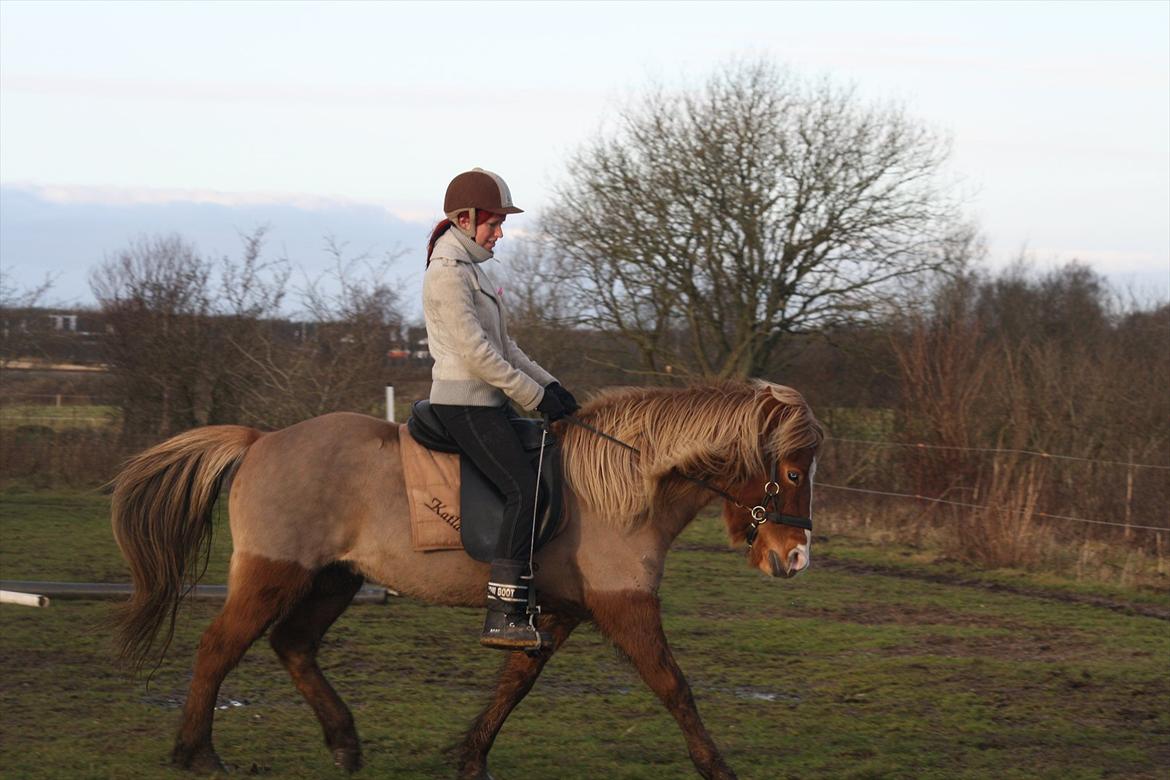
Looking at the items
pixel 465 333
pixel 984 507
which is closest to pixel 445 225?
pixel 465 333

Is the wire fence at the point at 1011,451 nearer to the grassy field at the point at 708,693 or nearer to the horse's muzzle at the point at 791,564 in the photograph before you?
the grassy field at the point at 708,693

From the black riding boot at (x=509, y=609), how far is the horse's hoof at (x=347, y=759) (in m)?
0.84

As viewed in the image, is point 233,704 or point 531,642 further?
point 233,704

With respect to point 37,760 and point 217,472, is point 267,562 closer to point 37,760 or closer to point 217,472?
point 217,472

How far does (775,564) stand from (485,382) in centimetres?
143

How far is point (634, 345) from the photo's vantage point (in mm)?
25109

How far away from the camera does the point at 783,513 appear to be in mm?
5215

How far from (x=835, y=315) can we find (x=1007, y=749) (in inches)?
713

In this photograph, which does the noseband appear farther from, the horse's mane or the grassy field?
the grassy field

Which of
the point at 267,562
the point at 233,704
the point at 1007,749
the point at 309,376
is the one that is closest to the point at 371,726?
the point at 233,704

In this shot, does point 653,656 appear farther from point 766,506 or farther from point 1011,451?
point 1011,451

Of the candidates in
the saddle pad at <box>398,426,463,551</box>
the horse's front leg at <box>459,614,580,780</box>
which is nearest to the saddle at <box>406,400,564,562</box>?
the saddle pad at <box>398,426,463,551</box>

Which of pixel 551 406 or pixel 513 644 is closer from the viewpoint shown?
pixel 513 644

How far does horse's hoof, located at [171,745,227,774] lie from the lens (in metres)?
5.06
